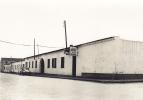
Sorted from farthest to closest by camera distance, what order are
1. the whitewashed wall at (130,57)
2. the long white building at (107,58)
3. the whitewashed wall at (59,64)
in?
the whitewashed wall at (59,64)
the whitewashed wall at (130,57)
the long white building at (107,58)

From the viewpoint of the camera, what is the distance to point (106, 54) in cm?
2867

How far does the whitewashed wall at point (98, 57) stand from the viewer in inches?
1093

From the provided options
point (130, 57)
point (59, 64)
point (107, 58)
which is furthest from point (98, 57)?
point (59, 64)

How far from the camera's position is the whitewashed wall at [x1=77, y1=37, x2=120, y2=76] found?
27763 millimetres

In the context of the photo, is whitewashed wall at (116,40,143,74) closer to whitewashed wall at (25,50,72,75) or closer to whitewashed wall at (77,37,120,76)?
whitewashed wall at (77,37,120,76)

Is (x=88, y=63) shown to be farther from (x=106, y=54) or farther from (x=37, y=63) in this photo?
(x=37, y=63)

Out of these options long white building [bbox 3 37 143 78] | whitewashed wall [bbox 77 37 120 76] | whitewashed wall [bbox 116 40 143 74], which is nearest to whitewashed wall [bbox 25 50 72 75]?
long white building [bbox 3 37 143 78]

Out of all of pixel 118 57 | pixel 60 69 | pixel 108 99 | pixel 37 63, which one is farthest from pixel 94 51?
pixel 37 63

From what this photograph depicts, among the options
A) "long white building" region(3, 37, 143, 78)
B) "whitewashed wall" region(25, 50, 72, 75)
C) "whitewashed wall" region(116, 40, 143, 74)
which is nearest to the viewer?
"long white building" region(3, 37, 143, 78)

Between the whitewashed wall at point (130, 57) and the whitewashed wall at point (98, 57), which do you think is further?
the whitewashed wall at point (130, 57)

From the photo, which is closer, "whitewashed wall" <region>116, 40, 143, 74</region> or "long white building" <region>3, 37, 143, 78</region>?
"long white building" <region>3, 37, 143, 78</region>

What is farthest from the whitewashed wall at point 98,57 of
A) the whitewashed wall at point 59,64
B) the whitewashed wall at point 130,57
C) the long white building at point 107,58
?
the whitewashed wall at point 59,64

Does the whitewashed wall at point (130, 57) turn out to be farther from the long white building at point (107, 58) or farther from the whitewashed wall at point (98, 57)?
the whitewashed wall at point (98, 57)

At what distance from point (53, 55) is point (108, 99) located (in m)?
36.0
